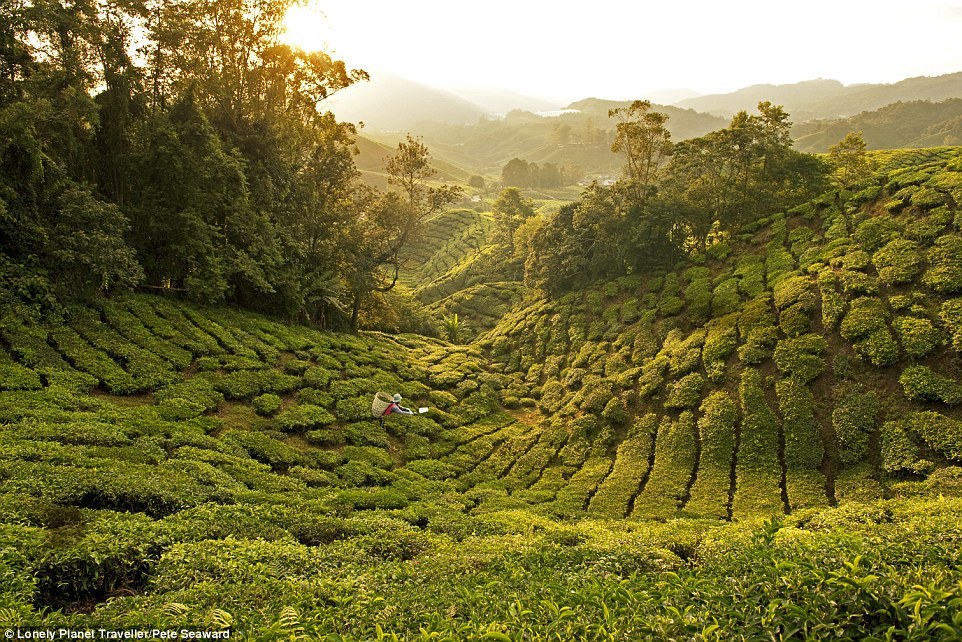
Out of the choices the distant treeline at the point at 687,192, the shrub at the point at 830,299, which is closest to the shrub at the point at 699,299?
the distant treeline at the point at 687,192

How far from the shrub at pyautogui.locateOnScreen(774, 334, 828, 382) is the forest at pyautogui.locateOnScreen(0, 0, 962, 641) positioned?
95 mm

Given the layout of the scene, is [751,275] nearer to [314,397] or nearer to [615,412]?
[615,412]

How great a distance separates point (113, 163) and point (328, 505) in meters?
18.8

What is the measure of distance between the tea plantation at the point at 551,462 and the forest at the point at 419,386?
0.09 meters

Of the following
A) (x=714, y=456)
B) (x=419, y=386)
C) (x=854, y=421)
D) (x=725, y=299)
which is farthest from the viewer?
(x=419, y=386)

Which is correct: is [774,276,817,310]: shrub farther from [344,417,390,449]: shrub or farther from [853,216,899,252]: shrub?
[344,417,390,449]: shrub

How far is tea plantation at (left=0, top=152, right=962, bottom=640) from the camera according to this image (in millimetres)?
5648

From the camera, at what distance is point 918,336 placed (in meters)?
15.3

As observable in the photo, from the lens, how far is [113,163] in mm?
19906

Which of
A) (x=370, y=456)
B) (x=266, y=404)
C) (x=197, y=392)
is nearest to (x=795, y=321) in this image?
(x=370, y=456)

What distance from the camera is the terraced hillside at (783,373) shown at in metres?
14.2

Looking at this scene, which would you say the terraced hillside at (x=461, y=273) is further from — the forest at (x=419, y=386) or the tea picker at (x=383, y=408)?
the tea picker at (x=383, y=408)

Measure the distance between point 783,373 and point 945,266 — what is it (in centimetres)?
696

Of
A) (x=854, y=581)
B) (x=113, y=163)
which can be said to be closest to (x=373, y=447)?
(x=854, y=581)
